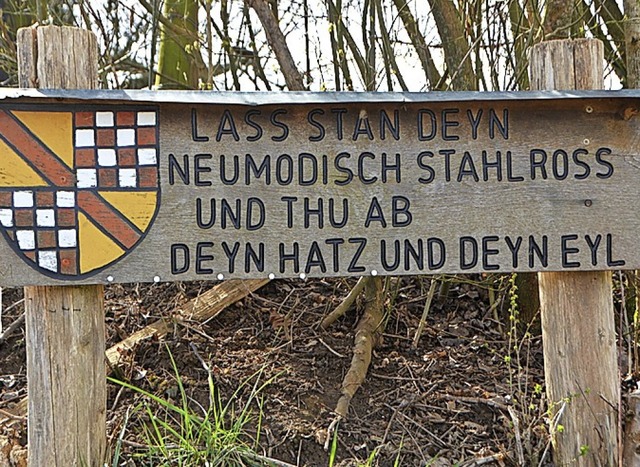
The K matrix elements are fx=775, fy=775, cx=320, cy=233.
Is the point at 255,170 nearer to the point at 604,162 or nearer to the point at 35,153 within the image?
the point at 35,153

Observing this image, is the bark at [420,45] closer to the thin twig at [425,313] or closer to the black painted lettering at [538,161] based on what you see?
the thin twig at [425,313]

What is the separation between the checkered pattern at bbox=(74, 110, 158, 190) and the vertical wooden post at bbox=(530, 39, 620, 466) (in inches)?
56.5

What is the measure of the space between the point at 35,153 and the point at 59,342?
0.66m

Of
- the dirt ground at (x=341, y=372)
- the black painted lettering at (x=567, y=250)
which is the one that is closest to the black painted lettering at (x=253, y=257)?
the dirt ground at (x=341, y=372)

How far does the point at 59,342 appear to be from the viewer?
8.89 ft

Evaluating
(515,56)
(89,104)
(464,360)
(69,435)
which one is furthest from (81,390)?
(515,56)

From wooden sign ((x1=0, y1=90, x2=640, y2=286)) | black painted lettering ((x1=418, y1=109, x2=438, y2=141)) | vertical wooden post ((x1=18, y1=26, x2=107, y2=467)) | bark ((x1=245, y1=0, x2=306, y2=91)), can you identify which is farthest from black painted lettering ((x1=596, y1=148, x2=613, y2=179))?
vertical wooden post ((x1=18, y1=26, x2=107, y2=467))

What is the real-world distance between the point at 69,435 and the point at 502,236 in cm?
169

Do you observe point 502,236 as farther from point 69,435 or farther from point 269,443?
point 69,435

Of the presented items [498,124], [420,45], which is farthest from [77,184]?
[420,45]

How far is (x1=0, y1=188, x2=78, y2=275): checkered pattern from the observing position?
265 centimetres

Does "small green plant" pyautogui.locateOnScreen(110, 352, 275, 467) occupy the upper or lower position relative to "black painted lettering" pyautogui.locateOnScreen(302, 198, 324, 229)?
lower

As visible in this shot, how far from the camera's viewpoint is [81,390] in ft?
8.97

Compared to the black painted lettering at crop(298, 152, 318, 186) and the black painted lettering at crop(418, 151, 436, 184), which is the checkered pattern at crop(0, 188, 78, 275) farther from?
the black painted lettering at crop(418, 151, 436, 184)
